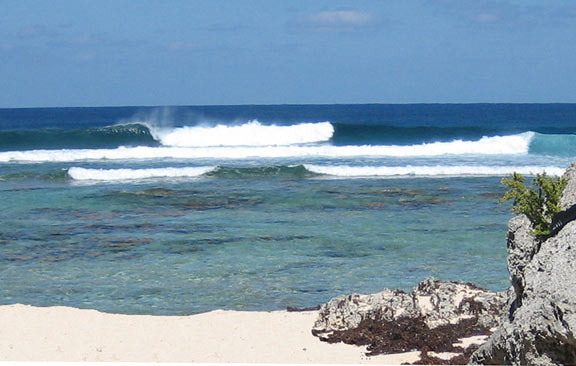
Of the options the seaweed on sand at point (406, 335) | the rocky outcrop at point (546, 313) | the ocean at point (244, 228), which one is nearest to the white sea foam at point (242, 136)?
the ocean at point (244, 228)

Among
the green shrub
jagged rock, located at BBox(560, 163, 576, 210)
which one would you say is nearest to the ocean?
the green shrub

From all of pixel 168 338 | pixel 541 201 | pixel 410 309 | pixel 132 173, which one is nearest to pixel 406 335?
pixel 410 309

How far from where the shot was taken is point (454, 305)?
7855 millimetres

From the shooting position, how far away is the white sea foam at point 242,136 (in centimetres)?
4041

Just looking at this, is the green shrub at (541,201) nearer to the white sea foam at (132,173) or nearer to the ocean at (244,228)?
the ocean at (244,228)

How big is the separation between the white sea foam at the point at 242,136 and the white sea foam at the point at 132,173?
1447 centimetres

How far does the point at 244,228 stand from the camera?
14.3m

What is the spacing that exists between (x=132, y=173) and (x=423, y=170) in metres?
8.91

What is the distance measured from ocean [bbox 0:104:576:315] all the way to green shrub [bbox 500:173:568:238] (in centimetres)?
457

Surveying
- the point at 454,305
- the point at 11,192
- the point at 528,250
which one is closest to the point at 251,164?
the point at 11,192

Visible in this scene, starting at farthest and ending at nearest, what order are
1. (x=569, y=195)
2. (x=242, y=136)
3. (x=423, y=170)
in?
(x=242, y=136) < (x=423, y=170) < (x=569, y=195)

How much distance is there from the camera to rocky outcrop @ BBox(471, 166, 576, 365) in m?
3.78

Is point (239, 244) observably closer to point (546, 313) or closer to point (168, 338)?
point (168, 338)

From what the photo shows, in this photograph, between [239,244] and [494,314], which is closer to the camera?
[494,314]
